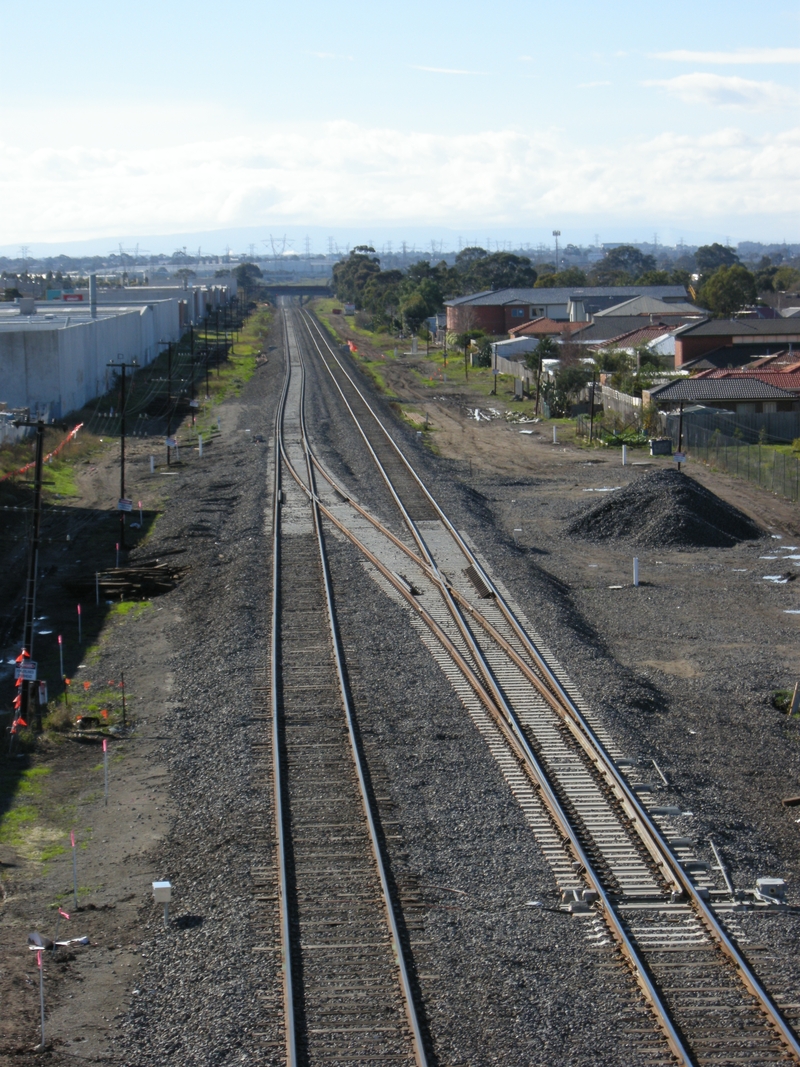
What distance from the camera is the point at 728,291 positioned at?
98.3 m

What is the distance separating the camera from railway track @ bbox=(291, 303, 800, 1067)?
28.1 ft

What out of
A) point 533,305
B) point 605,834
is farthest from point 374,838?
point 533,305

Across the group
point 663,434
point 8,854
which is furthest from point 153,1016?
point 663,434

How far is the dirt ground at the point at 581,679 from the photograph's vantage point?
9836mm

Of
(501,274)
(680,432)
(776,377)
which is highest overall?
(501,274)

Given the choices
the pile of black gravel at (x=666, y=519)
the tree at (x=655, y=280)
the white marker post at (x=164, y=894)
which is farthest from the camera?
the tree at (x=655, y=280)

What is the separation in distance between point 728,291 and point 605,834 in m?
93.4

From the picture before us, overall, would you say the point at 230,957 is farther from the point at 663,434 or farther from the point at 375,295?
the point at 375,295

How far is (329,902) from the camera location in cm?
1044

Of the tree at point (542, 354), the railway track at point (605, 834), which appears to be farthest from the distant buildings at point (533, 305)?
the railway track at point (605, 834)

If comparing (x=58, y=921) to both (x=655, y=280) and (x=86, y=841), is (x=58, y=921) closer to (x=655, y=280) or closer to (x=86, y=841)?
(x=86, y=841)

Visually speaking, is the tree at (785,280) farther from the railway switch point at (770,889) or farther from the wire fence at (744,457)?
the railway switch point at (770,889)

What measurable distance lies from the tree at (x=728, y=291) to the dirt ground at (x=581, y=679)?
68.9 m

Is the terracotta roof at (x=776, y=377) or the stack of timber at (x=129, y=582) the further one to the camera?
the terracotta roof at (x=776, y=377)
